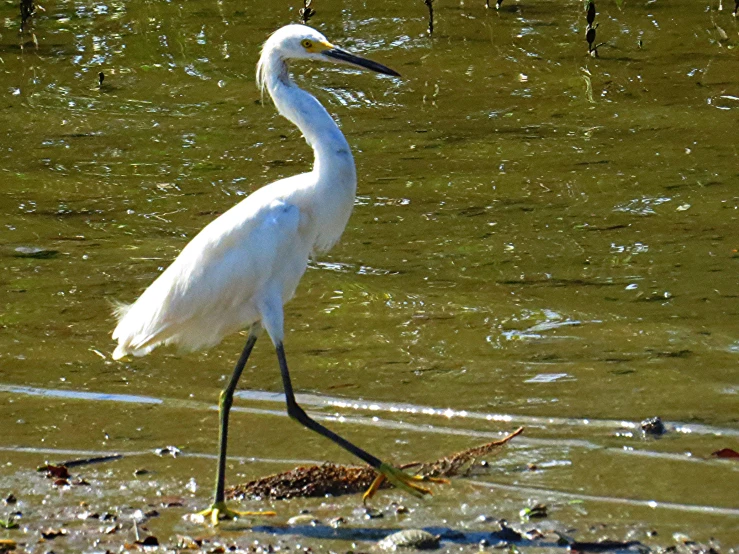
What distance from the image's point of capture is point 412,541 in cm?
416

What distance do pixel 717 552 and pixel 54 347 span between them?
3763 mm

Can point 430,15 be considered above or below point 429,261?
above

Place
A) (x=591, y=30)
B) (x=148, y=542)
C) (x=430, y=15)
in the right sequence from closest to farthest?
(x=148, y=542) < (x=591, y=30) < (x=430, y=15)

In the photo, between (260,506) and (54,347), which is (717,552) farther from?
(54,347)

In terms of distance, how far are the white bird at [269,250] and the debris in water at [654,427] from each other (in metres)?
1.33

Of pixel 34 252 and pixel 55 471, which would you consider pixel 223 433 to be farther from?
pixel 34 252

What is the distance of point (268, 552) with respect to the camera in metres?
4.23

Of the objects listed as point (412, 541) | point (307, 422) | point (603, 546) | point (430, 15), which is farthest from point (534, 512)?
point (430, 15)

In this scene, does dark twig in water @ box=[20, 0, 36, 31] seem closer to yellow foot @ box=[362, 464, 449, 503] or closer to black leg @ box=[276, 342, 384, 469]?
black leg @ box=[276, 342, 384, 469]

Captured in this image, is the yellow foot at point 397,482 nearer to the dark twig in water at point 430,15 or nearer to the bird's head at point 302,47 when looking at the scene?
the bird's head at point 302,47

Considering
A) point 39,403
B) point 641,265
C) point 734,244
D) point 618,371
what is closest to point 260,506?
point 39,403

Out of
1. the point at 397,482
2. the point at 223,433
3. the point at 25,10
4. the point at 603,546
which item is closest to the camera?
the point at 603,546

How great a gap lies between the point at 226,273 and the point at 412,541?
58.1 inches

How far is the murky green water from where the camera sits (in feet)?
16.2
